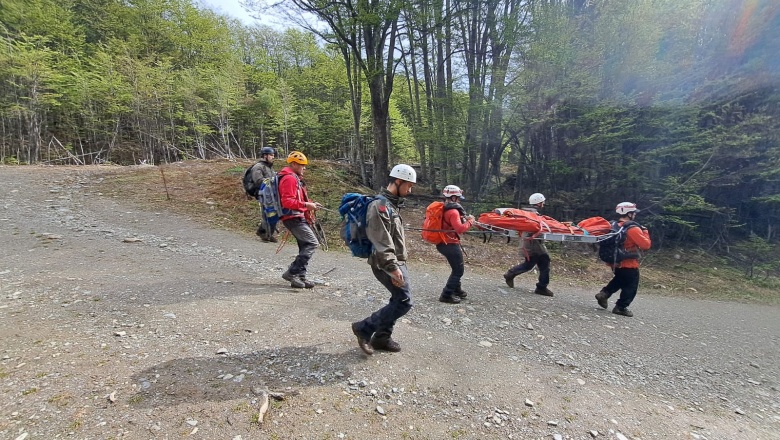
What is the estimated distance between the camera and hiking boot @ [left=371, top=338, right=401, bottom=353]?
12.8 ft

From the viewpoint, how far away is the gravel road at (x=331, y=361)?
2.80 meters

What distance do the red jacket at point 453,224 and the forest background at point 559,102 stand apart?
8567 mm

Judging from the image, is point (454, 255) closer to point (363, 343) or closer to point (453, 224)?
point (453, 224)

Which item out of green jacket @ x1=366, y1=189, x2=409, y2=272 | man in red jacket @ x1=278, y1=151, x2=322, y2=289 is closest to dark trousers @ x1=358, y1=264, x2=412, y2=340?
green jacket @ x1=366, y1=189, x2=409, y2=272

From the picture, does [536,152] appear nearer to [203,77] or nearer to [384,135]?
[384,135]

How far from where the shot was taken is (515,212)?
627 cm

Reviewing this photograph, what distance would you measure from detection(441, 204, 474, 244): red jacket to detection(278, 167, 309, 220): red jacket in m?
2.35

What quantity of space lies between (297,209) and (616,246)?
5.70 m

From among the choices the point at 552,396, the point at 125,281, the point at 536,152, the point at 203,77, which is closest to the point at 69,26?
the point at 203,77

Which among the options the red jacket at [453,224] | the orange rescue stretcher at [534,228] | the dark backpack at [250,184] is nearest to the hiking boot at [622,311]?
the orange rescue stretcher at [534,228]

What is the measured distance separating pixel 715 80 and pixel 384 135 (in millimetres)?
11700

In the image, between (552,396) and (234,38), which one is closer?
(552,396)

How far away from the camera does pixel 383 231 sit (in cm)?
345

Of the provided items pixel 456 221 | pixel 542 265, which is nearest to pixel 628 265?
pixel 542 265
